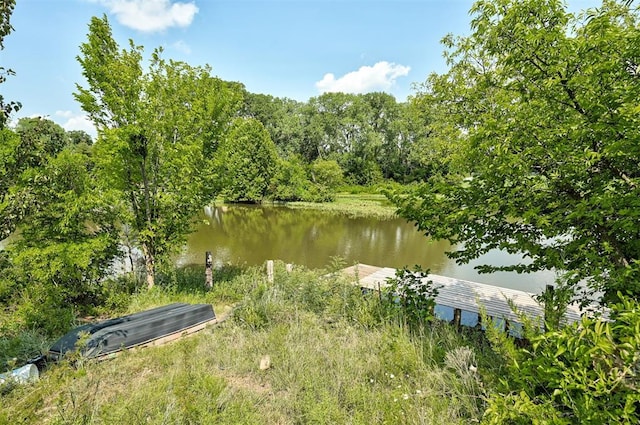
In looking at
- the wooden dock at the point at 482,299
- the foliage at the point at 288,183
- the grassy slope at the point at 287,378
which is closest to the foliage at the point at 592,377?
the grassy slope at the point at 287,378

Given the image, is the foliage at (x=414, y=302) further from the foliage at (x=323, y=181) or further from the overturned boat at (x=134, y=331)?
the foliage at (x=323, y=181)

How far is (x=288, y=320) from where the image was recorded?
18.6 feet

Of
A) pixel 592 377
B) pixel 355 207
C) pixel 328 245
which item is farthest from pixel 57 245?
pixel 355 207

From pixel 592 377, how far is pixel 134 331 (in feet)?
20.0

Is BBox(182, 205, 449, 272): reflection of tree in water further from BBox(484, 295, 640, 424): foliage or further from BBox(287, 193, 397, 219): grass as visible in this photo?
BBox(484, 295, 640, 424): foliage

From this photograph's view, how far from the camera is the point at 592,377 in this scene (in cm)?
198

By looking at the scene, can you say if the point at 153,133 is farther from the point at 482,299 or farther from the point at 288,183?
the point at 288,183

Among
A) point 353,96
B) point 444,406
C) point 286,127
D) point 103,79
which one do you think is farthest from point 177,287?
point 353,96

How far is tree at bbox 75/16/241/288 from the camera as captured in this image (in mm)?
7215

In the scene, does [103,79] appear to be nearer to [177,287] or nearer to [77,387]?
[177,287]

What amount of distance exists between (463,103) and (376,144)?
1726 inches

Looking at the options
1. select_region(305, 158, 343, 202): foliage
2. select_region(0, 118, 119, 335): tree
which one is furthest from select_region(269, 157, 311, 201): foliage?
select_region(0, 118, 119, 335): tree

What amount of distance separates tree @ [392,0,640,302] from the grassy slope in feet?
4.98

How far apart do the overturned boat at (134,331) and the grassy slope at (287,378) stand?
0.32 metres
